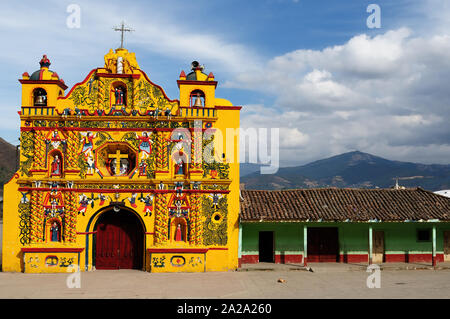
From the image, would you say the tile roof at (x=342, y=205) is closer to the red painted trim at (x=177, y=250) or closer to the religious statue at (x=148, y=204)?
the red painted trim at (x=177, y=250)

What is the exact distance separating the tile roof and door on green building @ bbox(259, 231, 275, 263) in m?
1.93

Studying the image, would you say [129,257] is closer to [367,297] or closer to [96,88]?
[96,88]

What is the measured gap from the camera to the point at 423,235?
24391mm

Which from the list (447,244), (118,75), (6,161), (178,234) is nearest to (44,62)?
(118,75)

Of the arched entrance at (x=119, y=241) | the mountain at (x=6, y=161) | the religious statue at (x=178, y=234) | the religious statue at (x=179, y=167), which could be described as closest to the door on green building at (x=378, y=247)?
the religious statue at (x=178, y=234)

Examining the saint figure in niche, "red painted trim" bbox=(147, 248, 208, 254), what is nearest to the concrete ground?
"red painted trim" bbox=(147, 248, 208, 254)

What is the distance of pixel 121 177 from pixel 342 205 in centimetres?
1255

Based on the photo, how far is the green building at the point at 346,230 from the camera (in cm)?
2281

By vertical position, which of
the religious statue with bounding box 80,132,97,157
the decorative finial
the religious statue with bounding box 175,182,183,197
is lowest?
the religious statue with bounding box 175,182,183,197

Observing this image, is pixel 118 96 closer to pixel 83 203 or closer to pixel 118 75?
pixel 118 75

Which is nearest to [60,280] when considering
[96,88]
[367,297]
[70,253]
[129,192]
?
[70,253]

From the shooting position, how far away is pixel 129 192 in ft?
68.8

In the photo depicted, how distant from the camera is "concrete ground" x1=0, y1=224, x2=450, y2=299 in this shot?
16172 millimetres

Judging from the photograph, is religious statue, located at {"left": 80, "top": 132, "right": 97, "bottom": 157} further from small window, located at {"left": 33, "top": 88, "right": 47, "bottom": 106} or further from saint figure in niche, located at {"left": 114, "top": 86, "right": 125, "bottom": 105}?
small window, located at {"left": 33, "top": 88, "right": 47, "bottom": 106}
